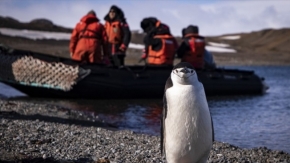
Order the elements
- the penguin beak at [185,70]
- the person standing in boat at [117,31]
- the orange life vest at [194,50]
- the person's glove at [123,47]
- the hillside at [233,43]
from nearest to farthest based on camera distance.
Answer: the penguin beak at [185,70] → the person's glove at [123,47] → the person standing in boat at [117,31] → the orange life vest at [194,50] → the hillside at [233,43]

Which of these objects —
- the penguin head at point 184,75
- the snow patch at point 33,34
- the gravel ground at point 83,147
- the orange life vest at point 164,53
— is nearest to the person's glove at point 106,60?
the orange life vest at point 164,53

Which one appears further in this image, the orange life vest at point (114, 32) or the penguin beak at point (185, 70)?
the orange life vest at point (114, 32)

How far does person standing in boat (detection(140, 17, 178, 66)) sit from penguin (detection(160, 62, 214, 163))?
8.45 meters

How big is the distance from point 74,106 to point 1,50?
8.16 ft

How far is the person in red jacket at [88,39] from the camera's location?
12.5 metres

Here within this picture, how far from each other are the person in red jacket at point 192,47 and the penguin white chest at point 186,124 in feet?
29.8

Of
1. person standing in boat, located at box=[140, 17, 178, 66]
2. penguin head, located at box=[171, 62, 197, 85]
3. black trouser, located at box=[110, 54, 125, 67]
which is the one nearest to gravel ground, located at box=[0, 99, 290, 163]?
penguin head, located at box=[171, 62, 197, 85]

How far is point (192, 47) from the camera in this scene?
13.8 meters

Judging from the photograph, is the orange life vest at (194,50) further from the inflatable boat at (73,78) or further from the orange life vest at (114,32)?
the orange life vest at (114,32)

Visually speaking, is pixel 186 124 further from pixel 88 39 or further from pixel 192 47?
pixel 192 47

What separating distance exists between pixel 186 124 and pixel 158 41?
864 cm

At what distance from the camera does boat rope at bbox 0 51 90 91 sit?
12.5m

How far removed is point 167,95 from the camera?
15.5 feet

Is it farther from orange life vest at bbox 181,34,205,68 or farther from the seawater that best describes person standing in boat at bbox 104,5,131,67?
orange life vest at bbox 181,34,205,68
